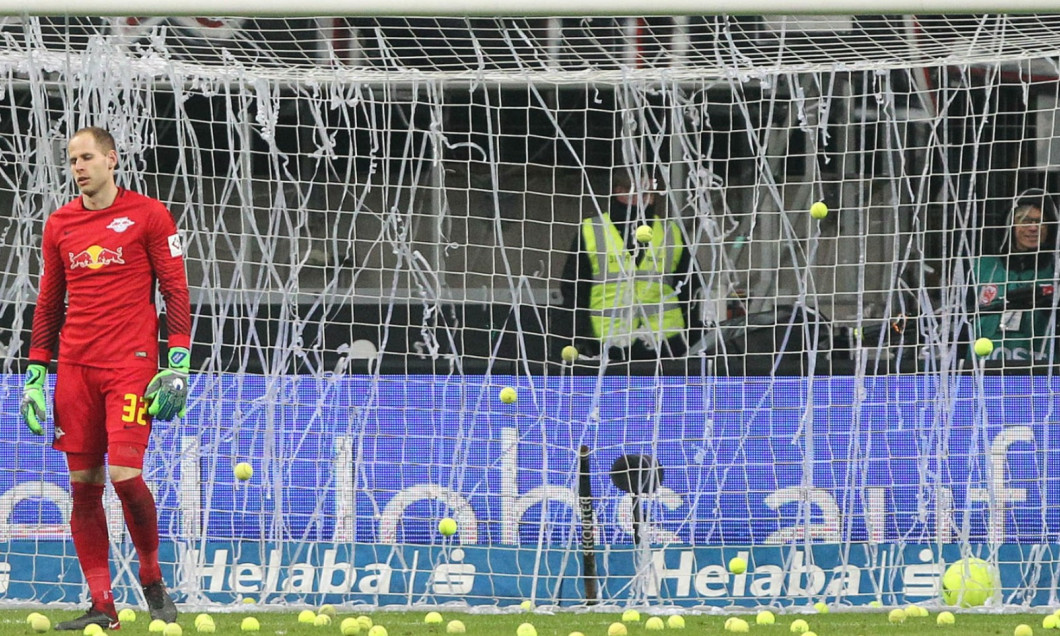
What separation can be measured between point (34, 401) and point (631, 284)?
260cm

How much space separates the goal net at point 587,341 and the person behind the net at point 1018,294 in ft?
0.04

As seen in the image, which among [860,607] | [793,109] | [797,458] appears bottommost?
[860,607]

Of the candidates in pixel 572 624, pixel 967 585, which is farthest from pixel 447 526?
pixel 967 585

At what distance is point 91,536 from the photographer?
483cm

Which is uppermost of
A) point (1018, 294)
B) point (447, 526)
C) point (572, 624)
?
point (1018, 294)

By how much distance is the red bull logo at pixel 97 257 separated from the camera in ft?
15.4

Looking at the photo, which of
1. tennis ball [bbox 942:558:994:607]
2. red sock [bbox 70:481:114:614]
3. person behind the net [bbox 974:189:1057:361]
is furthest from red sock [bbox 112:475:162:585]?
person behind the net [bbox 974:189:1057:361]

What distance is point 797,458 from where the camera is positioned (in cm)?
607

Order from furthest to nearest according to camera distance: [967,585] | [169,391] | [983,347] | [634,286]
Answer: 1. [634,286]
2. [983,347]
3. [967,585]
4. [169,391]

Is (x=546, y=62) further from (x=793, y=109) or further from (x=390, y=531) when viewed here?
(x=390, y=531)

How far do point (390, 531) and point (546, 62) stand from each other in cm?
205

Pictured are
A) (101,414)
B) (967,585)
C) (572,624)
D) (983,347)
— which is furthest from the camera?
(983,347)

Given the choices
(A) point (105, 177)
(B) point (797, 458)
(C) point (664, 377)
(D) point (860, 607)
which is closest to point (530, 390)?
(C) point (664, 377)

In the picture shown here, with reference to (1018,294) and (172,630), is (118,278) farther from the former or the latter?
(1018,294)
